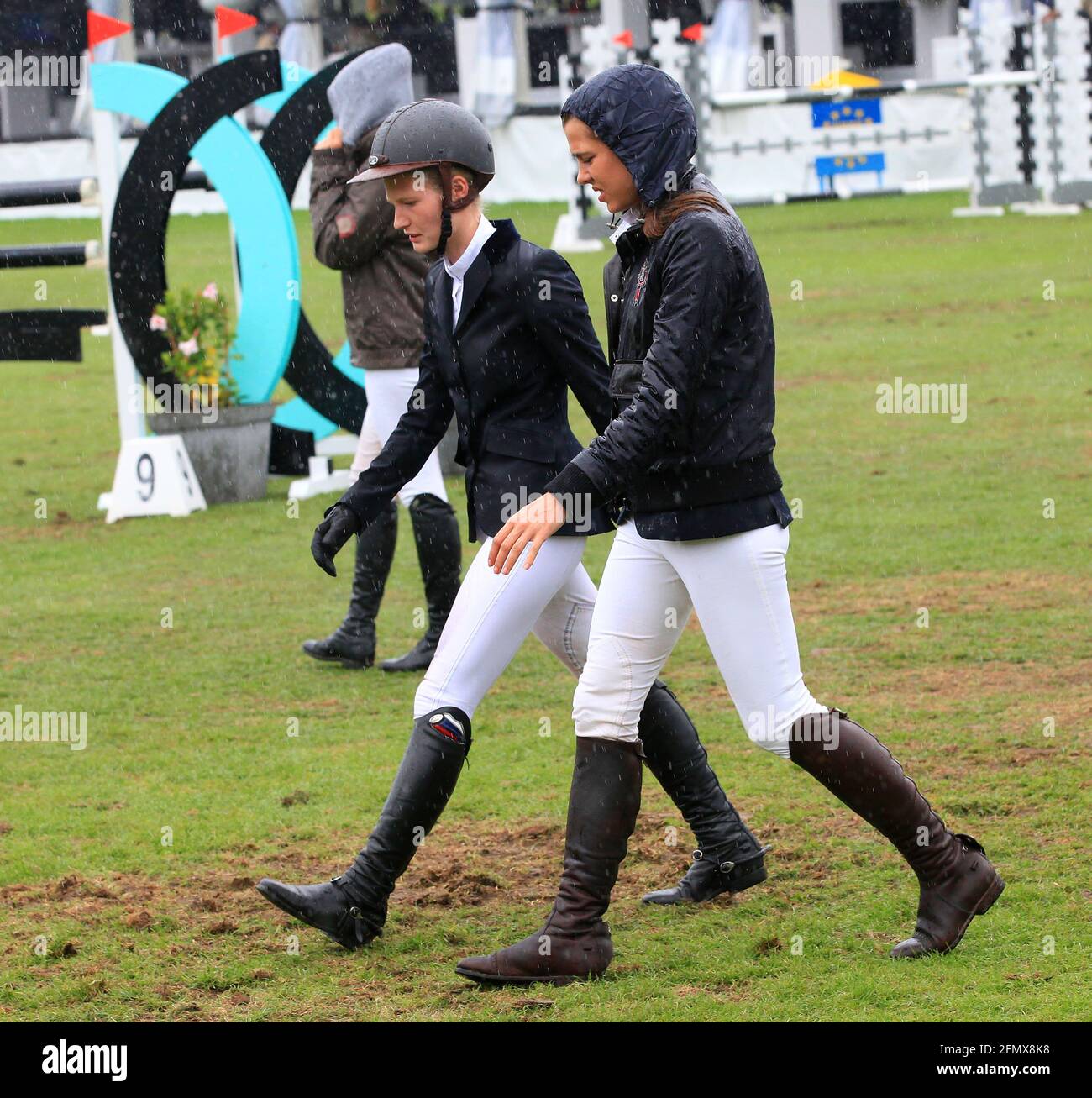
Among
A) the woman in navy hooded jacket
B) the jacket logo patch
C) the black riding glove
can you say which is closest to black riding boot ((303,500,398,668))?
the black riding glove

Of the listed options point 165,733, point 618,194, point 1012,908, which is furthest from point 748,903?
point 165,733

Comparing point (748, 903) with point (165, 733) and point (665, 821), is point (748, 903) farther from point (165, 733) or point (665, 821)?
point (165, 733)

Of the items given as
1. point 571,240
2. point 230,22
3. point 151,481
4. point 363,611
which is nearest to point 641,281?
point 363,611

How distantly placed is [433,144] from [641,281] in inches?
28.4

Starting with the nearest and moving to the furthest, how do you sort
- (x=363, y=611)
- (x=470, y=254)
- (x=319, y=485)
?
(x=470, y=254)
(x=363, y=611)
(x=319, y=485)

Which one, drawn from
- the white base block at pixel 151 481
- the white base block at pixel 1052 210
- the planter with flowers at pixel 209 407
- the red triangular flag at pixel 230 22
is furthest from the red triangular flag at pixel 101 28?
the white base block at pixel 1052 210

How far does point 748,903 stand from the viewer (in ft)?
14.1

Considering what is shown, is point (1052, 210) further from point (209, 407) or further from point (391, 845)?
point (391, 845)

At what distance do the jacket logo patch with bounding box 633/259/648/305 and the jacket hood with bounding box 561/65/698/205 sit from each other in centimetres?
14

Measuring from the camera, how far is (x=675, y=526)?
12.1 feet

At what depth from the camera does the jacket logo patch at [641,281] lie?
3684mm

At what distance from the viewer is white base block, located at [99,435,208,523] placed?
392 inches

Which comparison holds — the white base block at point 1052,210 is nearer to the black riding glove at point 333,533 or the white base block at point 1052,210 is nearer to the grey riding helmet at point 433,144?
the grey riding helmet at point 433,144

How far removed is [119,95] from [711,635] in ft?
24.5
